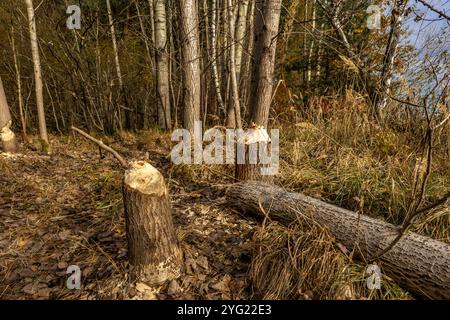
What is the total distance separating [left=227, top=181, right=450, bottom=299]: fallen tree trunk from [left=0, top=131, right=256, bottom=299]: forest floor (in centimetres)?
33

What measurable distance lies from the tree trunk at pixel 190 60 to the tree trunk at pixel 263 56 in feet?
3.50

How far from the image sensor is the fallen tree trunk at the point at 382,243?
5.31 feet

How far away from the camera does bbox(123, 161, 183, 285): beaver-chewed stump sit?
1.67m

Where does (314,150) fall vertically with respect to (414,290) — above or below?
above

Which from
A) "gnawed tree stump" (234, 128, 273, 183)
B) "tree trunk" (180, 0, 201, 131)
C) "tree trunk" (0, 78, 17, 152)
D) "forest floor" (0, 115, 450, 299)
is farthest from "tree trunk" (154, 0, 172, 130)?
"gnawed tree stump" (234, 128, 273, 183)

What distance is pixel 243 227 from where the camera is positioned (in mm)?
2314

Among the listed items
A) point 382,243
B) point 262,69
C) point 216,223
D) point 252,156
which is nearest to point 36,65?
point 262,69

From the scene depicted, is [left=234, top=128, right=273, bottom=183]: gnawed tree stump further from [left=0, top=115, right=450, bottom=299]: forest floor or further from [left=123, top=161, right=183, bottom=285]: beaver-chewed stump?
[left=123, top=161, right=183, bottom=285]: beaver-chewed stump

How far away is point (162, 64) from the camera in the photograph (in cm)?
538

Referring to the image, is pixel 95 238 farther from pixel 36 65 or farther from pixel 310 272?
pixel 36 65
